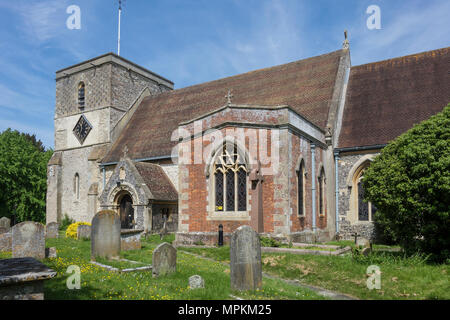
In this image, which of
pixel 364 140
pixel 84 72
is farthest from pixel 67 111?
pixel 364 140

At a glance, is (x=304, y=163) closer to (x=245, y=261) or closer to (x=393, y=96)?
(x=393, y=96)

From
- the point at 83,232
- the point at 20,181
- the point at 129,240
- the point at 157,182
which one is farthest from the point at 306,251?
the point at 20,181

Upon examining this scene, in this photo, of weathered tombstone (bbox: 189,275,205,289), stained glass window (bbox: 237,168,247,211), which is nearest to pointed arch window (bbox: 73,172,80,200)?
stained glass window (bbox: 237,168,247,211)

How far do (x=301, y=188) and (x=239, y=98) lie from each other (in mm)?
8788

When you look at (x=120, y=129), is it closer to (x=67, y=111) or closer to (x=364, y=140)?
(x=67, y=111)

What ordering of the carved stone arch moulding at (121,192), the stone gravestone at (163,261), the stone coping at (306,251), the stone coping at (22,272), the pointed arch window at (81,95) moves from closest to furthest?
1. the stone coping at (22,272)
2. the stone gravestone at (163,261)
3. the stone coping at (306,251)
4. the carved stone arch moulding at (121,192)
5. the pointed arch window at (81,95)

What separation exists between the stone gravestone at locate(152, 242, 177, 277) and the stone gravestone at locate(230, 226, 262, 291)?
1.79m

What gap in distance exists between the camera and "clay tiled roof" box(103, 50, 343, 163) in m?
19.7

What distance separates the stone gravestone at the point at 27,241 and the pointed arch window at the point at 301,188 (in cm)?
928

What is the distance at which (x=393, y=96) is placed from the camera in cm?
1869

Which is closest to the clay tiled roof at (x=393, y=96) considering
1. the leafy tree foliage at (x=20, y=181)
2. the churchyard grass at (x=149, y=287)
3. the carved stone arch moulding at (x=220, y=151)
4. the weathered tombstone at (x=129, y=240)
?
the carved stone arch moulding at (x=220, y=151)

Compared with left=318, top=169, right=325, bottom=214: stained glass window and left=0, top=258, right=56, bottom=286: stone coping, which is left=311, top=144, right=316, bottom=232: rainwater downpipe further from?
left=0, top=258, right=56, bottom=286: stone coping

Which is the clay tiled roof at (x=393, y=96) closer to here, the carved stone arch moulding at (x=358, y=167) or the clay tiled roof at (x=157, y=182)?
the carved stone arch moulding at (x=358, y=167)

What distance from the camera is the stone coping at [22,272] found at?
385 cm
